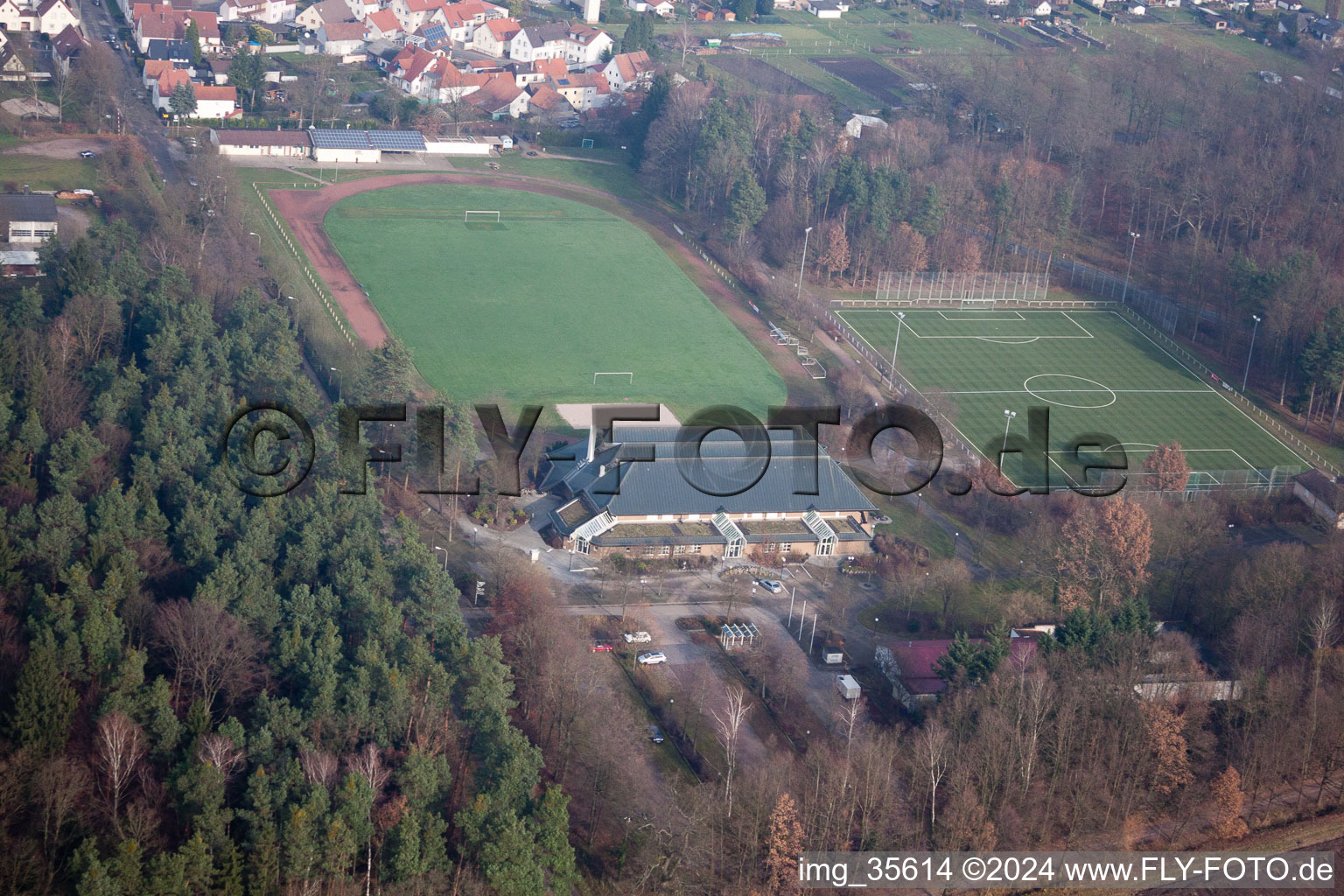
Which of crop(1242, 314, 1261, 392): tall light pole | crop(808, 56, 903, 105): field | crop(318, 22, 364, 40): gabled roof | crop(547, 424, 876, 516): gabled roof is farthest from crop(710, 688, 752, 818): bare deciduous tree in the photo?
crop(318, 22, 364, 40): gabled roof

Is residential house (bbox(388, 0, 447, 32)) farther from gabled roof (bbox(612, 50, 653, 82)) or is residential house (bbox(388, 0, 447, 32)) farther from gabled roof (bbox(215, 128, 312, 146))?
gabled roof (bbox(215, 128, 312, 146))

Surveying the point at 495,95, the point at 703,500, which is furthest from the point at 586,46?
the point at 703,500

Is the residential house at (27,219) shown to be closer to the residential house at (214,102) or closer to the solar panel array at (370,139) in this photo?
the solar panel array at (370,139)

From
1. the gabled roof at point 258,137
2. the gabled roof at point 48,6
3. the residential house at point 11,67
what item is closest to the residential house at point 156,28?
the gabled roof at point 48,6

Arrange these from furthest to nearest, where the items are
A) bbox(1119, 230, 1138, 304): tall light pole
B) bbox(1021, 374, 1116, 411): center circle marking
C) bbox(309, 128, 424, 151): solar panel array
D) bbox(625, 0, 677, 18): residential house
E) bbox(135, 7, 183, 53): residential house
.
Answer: bbox(625, 0, 677, 18): residential house < bbox(135, 7, 183, 53): residential house < bbox(309, 128, 424, 151): solar panel array < bbox(1119, 230, 1138, 304): tall light pole < bbox(1021, 374, 1116, 411): center circle marking

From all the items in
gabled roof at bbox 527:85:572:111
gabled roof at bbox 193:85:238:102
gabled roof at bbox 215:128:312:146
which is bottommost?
gabled roof at bbox 215:128:312:146

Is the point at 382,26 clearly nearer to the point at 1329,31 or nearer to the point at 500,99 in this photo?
the point at 500,99

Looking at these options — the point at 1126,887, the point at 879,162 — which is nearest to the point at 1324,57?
the point at 879,162
